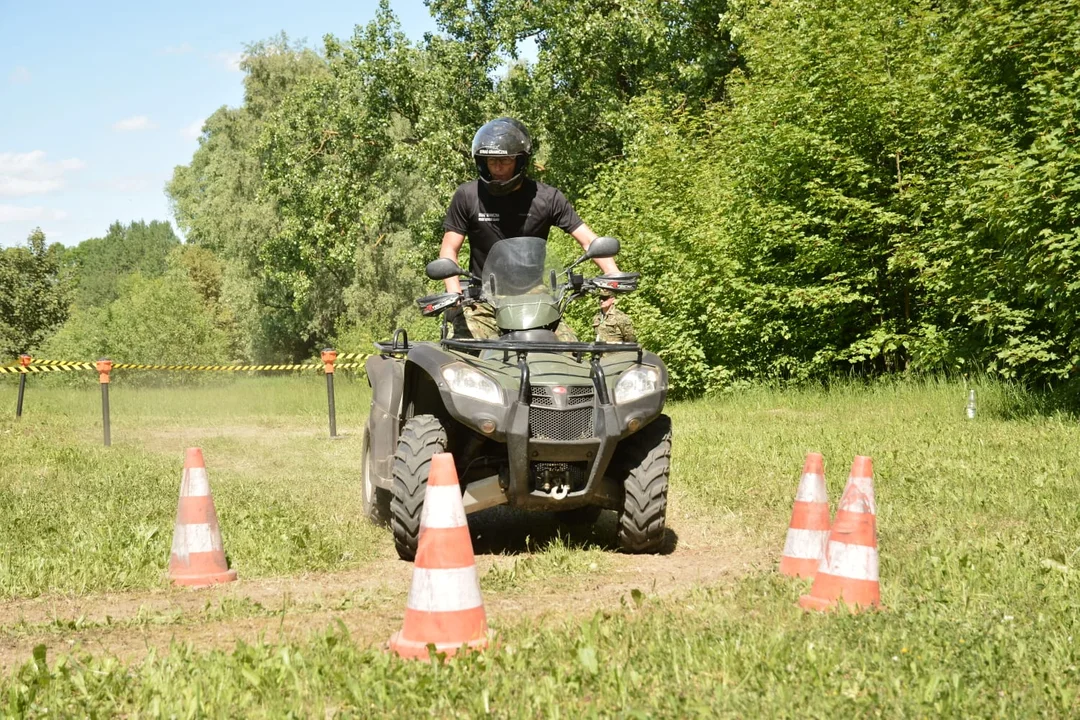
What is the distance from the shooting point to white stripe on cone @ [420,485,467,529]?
4629 mm

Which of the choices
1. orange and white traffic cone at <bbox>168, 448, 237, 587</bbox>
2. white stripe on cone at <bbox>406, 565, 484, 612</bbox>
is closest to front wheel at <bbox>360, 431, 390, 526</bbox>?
orange and white traffic cone at <bbox>168, 448, 237, 587</bbox>

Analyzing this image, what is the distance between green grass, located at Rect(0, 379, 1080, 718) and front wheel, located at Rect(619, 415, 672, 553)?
0.82 ft

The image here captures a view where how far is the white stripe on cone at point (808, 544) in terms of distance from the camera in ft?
19.2

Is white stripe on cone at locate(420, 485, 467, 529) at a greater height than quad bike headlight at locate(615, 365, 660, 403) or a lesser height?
lesser

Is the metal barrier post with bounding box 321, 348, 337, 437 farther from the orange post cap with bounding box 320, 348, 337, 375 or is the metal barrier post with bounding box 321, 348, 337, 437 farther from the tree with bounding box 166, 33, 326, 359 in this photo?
the tree with bounding box 166, 33, 326, 359

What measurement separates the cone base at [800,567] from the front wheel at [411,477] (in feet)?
6.17

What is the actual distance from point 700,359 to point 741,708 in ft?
60.9

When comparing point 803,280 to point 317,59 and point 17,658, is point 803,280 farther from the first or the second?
point 317,59

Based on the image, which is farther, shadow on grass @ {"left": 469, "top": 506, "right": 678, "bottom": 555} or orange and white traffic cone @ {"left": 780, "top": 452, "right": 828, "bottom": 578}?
shadow on grass @ {"left": 469, "top": 506, "right": 678, "bottom": 555}

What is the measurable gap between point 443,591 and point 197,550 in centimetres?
230

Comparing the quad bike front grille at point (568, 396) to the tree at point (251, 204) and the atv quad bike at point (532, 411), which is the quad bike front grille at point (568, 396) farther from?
the tree at point (251, 204)

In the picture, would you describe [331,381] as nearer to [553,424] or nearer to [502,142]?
[502,142]

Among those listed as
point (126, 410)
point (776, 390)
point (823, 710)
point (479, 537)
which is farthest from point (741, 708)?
point (126, 410)

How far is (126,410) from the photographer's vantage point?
2302 centimetres
